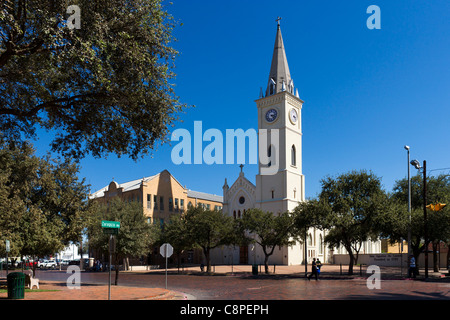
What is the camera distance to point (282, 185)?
61156mm

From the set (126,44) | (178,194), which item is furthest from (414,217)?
(178,194)

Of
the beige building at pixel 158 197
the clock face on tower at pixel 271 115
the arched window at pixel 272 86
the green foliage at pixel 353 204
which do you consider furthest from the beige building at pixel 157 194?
the green foliage at pixel 353 204

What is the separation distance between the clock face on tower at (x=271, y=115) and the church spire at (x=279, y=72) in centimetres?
317

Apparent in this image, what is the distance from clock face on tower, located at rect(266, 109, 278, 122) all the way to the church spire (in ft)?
10.4

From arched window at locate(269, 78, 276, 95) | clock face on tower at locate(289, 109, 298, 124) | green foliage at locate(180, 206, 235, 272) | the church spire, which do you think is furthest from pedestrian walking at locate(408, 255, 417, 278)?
arched window at locate(269, 78, 276, 95)

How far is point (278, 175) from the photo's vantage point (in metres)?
62.0

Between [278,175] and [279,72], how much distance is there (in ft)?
56.3

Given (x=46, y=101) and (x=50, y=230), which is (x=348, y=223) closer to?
(x=50, y=230)

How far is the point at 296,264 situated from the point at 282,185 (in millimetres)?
11503

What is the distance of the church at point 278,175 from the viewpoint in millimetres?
60781

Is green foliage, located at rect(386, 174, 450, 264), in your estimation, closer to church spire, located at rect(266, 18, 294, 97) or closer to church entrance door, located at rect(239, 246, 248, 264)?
church entrance door, located at rect(239, 246, 248, 264)

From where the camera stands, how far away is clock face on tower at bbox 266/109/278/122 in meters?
64.3
